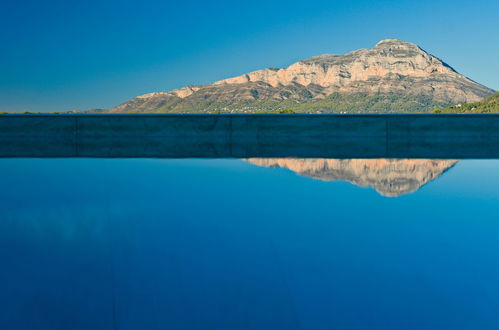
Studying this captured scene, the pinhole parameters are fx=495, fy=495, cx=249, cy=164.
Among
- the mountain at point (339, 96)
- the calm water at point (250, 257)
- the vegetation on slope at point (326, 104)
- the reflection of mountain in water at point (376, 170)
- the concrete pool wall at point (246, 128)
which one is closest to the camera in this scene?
the calm water at point (250, 257)

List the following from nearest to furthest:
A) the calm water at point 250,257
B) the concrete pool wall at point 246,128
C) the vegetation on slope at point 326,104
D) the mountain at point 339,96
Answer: the calm water at point 250,257 → the concrete pool wall at point 246,128 → the vegetation on slope at point 326,104 → the mountain at point 339,96

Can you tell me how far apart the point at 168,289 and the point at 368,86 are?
Answer: 19135 centimetres

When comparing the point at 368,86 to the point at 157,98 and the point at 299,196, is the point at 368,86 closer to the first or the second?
the point at 157,98

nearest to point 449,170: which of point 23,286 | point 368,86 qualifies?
point 23,286

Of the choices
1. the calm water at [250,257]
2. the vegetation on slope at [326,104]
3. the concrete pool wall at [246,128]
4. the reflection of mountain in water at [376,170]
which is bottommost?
the calm water at [250,257]

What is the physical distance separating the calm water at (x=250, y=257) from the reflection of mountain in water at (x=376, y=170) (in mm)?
125

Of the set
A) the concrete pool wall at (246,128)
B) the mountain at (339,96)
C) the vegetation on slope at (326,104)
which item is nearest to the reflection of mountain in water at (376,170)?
the concrete pool wall at (246,128)

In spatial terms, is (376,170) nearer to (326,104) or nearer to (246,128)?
(246,128)

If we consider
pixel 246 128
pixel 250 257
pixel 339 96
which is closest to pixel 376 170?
pixel 250 257

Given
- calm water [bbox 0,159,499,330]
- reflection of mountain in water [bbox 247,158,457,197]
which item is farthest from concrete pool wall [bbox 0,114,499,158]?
calm water [bbox 0,159,499,330]

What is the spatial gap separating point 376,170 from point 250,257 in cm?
351

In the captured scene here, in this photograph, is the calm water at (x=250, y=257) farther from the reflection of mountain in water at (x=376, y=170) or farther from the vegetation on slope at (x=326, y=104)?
the vegetation on slope at (x=326, y=104)

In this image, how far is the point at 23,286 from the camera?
5.86ft

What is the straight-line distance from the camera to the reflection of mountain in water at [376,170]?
14.2 ft
